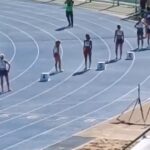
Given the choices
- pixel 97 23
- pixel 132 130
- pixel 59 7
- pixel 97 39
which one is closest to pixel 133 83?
pixel 132 130

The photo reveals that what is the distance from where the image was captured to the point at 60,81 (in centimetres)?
3256

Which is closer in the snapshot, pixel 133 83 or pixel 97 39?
pixel 133 83

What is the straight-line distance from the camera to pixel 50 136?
25.4 m

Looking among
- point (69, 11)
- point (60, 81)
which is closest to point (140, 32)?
point (69, 11)

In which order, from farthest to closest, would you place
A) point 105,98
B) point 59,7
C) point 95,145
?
point 59,7 < point 105,98 < point 95,145

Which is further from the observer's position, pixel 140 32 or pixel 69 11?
pixel 69 11

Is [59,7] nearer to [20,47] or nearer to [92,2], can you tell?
[92,2]

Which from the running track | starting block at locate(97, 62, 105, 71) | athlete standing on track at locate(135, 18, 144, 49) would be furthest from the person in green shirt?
starting block at locate(97, 62, 105, 71)

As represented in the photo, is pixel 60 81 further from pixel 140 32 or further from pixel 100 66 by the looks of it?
pixel 140 32

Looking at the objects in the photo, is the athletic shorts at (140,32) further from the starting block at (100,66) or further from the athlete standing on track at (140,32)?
the starting block at (100,66)

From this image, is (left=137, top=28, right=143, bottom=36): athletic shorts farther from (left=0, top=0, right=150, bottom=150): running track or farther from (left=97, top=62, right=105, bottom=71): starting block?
(left=97, top=62, right=105, bottom=71): starting block

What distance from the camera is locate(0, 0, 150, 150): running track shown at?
26.2 m

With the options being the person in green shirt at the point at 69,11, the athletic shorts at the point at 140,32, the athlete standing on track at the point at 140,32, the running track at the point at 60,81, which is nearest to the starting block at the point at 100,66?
the running track at the point at 60,81

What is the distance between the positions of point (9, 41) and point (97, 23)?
5.93 m
